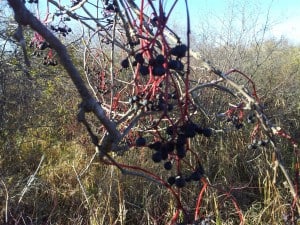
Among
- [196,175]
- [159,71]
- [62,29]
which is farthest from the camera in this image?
[62,29]

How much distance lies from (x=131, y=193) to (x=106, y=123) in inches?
110

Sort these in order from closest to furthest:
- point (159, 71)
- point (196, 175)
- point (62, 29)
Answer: point (159, 71) → point (196, 175) → point (62, 29)

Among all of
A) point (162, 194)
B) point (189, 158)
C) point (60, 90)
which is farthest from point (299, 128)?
point (60, 90)

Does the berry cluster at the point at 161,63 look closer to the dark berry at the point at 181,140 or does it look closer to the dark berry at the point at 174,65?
the dark berry at the point at 174,65

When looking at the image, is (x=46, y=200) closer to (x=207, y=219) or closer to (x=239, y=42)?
(x=207, y=219)

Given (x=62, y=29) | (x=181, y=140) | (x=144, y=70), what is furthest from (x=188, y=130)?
(x=62, y=29)

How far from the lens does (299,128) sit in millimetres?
4660

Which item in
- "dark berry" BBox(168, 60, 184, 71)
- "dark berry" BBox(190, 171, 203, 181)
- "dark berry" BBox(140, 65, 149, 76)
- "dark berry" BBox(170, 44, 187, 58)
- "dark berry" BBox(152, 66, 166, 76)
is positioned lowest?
"dark berry" BBox(190, 171, 203, 181)

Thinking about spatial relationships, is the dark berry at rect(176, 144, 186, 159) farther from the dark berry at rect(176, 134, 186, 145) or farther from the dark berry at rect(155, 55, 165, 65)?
the dark berry at rect(155, 55, 165, 65)

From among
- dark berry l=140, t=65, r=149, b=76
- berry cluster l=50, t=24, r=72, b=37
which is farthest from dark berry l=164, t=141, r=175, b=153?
berry cluster l=50, t=24, r=72, b=37

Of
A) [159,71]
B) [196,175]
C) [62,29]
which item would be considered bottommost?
[196,175]

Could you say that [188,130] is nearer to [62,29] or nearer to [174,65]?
[174,65]

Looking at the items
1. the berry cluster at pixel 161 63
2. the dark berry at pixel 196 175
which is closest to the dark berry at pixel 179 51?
the berry cluster at pixel 161 63

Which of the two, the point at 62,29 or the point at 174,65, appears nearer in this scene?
the point at 174,65
